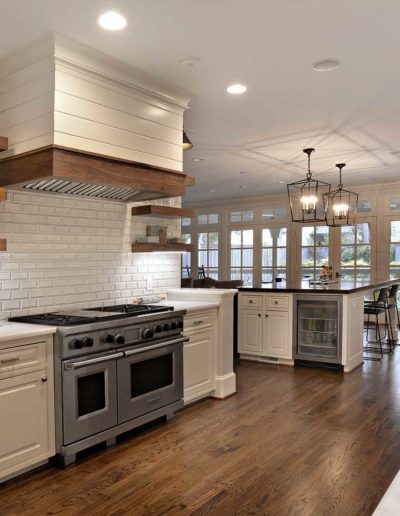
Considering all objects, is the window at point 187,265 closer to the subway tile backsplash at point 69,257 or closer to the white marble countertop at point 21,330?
the subway tile backsplash at point 69,257

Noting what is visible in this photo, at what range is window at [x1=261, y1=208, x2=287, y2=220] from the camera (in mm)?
9961

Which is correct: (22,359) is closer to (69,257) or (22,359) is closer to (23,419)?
(23,419)

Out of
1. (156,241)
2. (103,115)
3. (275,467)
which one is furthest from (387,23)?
(275,467)

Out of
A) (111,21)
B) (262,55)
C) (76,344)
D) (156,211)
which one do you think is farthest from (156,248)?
(111,21)

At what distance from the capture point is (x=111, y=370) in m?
3.14

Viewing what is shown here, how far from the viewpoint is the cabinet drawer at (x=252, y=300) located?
5.68 m

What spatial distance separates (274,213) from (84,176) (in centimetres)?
744

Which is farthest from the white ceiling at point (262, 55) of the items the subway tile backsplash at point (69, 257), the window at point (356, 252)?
the window at point (356, 252)

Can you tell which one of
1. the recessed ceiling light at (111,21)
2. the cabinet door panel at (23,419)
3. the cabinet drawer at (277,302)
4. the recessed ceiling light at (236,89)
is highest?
the recessed ceiling light at (236,89)

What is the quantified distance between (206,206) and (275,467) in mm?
8750

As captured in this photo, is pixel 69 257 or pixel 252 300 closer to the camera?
pixel 69 257

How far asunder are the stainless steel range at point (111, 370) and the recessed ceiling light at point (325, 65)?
2157 millimetres

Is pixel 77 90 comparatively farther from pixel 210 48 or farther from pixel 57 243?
pixel 57 243

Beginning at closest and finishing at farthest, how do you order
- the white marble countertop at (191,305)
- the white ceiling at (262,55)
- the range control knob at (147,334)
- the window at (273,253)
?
the white ceiling at (262,55) < the range control knob at (147,334) < the white marble countertop at (191,305) < the window at (273,253)
